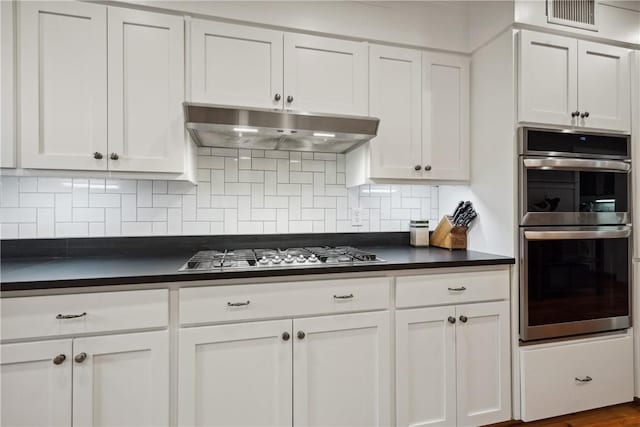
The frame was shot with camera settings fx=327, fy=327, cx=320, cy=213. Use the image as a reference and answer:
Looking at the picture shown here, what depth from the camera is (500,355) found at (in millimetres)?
1789

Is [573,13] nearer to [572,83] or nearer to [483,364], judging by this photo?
[572,83]

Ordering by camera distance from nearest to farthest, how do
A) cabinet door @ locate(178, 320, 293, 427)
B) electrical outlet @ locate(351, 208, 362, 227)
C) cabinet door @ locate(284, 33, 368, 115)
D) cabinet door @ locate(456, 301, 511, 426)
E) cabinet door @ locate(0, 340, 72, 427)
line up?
cabinet door @ locate(0, 340, 72, 427), cabinet door @ locate(178, 320, 293, 427), cabinet door @ locate(456, 301, 511, 426), cabinet door @ locate(284, 33, 368, 115), electrical outlet @ locate(351, 208, 362, 227)

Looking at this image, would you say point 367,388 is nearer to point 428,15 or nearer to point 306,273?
point 306,273

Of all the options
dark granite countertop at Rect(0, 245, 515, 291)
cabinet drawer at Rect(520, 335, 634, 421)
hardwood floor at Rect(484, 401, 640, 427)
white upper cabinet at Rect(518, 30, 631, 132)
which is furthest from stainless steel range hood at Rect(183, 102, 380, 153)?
hardwood floor at Rect(484, 401, 640, 427)

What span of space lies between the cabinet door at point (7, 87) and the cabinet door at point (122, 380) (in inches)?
37.6

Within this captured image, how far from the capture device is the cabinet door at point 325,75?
1832 mm

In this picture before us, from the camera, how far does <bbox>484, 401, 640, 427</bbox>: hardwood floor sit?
1.80m

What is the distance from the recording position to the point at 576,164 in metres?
1.83

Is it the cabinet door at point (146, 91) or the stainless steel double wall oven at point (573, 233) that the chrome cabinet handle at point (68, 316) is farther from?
the stainless steel double wall oven at point (573, 233)

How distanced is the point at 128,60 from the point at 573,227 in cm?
254

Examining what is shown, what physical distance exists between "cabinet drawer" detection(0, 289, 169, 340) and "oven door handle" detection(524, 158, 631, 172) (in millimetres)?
1964

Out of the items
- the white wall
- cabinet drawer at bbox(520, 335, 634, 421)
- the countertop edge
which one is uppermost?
the white wall

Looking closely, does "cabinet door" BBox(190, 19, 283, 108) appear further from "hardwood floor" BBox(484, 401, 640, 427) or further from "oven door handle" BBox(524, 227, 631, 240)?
"hardwood floor" BBox(484, 401, 640, 427)

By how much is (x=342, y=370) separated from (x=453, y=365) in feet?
1.99
